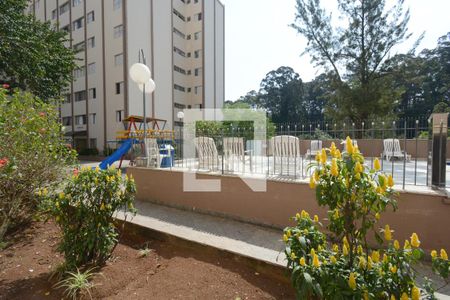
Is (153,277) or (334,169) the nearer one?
(334,169)

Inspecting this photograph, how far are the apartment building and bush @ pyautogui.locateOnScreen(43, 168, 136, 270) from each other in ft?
67.6

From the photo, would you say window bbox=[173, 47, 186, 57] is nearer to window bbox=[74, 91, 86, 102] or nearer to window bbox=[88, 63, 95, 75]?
window bbox=[88, 63, 95, 75]

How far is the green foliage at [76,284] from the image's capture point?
245 cm

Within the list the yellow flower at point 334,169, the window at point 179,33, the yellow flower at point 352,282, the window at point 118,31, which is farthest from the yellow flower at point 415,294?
the window at point 179,33

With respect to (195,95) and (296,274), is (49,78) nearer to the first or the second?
(296,274)

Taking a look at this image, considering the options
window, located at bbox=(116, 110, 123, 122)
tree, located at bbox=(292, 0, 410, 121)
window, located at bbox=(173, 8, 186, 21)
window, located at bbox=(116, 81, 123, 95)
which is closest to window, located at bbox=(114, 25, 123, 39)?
window, located at bbox=(116, 81, 123, 95)

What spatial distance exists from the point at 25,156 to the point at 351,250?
4.49 metres

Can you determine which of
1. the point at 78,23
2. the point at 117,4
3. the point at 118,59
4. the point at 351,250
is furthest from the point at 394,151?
the point at 78,23

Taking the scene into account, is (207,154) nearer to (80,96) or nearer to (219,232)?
(219,232)

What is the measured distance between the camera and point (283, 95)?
51.7 m

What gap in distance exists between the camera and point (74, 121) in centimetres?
2658

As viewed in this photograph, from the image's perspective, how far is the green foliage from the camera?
245 centimetres

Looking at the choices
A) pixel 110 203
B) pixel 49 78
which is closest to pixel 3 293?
pixel 110 203

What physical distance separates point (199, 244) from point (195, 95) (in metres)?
28.7
